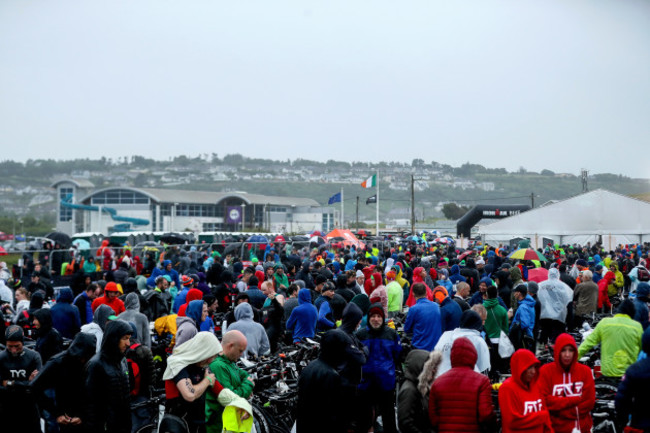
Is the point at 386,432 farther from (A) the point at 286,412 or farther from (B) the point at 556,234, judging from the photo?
(B) the point at 556,234

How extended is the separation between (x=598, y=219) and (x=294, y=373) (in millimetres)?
41286

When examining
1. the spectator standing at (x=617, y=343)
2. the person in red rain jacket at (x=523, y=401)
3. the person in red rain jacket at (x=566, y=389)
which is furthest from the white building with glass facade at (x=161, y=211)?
the person in red rain jacket at (x=523, y=401)

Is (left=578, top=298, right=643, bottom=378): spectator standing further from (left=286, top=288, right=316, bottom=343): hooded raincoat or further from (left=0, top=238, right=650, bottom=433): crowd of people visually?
(left=286, top=288, right=316, bottom=343): hooded raincoat

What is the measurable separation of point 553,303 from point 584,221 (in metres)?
36.0

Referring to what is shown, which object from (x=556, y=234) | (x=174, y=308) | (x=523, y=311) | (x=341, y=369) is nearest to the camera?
(x=341, y=369)

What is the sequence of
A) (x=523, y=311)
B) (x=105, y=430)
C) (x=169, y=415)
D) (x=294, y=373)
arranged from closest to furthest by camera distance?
(x=169, y=415), (x=105, y=430), (x=294, y=373), (x=523, y=311)

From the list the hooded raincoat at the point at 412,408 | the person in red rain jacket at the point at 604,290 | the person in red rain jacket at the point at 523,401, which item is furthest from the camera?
the person in red rain jacket at the point at 604,290

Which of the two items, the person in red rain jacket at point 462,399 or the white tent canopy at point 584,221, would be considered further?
the white tent canopy at point 584,221

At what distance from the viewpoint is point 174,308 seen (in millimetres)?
12391

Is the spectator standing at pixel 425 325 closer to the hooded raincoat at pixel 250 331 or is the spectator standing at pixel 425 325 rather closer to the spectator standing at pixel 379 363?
the spectator standing at pixel 379 363

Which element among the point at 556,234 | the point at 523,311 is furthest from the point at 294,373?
the point at 556,234

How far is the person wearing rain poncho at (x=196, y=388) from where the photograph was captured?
5.49 meters

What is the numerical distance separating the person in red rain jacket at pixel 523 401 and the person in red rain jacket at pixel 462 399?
176mm

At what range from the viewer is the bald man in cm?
573
